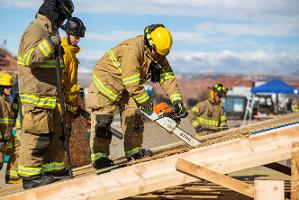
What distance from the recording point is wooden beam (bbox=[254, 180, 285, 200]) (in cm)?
388

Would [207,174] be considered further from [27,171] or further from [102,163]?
[102,163]

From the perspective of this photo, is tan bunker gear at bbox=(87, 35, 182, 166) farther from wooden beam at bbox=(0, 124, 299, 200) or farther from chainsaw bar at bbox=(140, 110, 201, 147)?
wooden beam at bbox=(0, 124, 299, 200)

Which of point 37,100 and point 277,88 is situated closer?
point 37,100

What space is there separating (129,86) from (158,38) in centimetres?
62

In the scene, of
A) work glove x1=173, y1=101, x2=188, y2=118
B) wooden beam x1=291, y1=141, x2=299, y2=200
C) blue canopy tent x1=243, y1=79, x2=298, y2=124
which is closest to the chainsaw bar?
work glove x1=173, y1=101, x2=188, y2=118

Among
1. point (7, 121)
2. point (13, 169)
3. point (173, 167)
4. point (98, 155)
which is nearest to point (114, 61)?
point (98, 155)

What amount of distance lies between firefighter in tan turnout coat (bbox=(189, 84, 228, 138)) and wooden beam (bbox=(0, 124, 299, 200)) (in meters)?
5.47

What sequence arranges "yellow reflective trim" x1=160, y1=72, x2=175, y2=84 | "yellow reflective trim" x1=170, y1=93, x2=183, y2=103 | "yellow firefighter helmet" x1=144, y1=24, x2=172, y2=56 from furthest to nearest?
"yellow reflective trim" x1=160, y1=72, x2=175, y2=84 → "yellow reflective trim" x1=170, y1=93, x2=183, y2=103 → "yellow firefighter helmet" x1=144, y1=24, x2=172, y2=56

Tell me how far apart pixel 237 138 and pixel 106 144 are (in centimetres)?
211

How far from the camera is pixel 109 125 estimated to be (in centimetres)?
593

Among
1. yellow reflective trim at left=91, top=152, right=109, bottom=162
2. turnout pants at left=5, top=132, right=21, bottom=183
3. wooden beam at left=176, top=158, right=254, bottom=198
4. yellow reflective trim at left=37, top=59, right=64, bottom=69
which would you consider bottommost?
turnout pants at left=5, top=132, right=21, bottom=183

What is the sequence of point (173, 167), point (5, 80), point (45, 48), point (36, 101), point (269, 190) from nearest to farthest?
point (269, 190), point (173, 167), point (45, 48), point (36, 101), point (5, 80)

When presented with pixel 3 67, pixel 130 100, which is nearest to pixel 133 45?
pixel 130 100

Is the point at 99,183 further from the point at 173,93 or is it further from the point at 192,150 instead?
the point at 173,93
